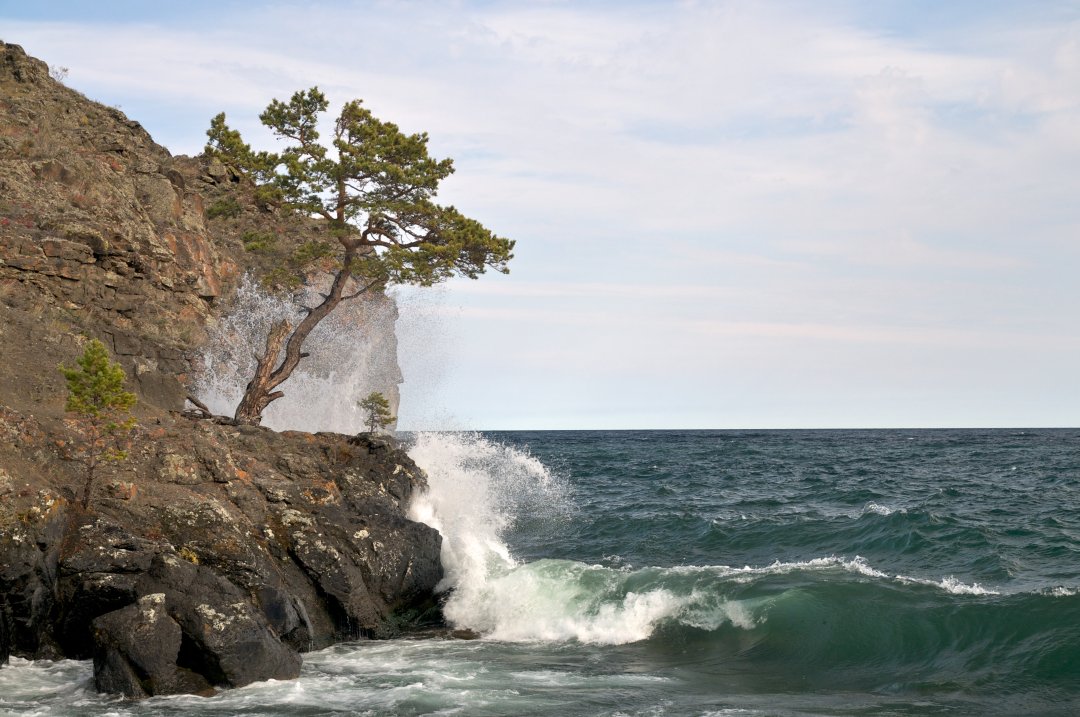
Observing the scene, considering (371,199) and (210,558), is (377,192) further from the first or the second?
(210,558)

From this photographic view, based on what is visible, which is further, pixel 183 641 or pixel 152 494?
pixel 152 494

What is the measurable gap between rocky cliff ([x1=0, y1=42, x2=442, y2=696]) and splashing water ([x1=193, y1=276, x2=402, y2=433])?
298 centimetres

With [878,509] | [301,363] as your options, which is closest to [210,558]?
[878,509]

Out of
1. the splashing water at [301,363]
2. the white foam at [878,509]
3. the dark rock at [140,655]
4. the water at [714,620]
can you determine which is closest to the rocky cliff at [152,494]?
the dark rock at [140,655]

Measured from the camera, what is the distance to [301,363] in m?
40.2

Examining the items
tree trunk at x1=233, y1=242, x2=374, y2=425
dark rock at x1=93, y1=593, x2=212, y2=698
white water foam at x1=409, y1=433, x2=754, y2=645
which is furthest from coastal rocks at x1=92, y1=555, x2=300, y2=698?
tree trunk at x1=233, y1=242, x2=374, y2=425

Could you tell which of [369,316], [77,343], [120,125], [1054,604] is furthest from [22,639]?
[369,316]

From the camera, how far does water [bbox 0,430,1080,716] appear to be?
43.2ft

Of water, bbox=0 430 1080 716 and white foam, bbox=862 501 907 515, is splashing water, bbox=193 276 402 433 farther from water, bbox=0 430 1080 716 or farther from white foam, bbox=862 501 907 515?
white foam, bbox=862 501 907 515

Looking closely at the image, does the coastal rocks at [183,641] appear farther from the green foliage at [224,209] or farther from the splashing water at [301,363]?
the splashing water at [301,363]

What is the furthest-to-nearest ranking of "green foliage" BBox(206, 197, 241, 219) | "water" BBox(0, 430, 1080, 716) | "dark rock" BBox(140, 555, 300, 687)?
"green foliage" BBox(206, 197, 241, 219) < "dark rock" BBox(140, 555, 300, 687) < "water" BBox(0, 430, 1080, 716)

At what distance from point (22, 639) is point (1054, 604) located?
57.8 ft

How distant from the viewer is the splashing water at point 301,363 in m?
32.7

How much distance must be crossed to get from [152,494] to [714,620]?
36.0 feet
